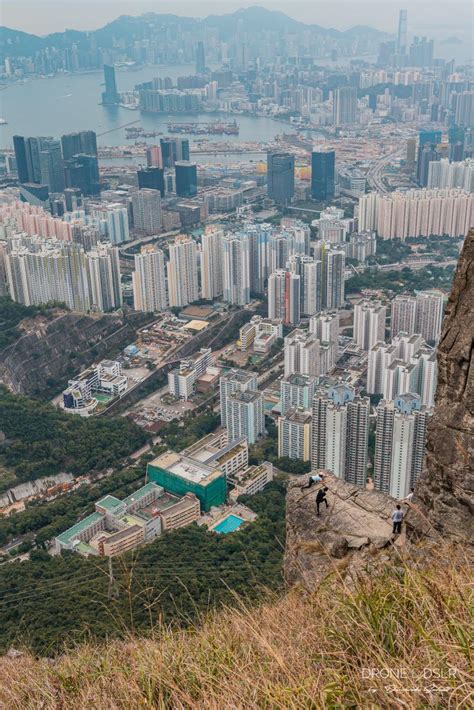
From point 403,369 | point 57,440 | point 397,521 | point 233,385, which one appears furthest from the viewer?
point 233,385

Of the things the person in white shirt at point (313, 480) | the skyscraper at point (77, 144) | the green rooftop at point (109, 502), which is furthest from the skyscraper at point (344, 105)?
the person in white shirt at point (313, 480)

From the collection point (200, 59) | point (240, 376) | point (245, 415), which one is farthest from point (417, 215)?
point (200, 59)

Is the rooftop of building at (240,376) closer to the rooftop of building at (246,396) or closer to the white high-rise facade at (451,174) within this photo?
the rooftop of building at (246,396)

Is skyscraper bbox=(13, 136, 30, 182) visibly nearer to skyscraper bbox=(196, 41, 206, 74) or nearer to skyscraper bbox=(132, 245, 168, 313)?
skyscraper bbox=(132, 245, 168, 313)

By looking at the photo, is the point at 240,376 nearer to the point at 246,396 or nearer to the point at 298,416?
the point at 246,396

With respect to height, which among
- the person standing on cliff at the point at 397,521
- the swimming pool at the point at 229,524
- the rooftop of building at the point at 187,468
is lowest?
the swimming pool at the point at 229,524

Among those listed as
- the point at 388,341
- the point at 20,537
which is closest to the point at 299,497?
the point at 20,537

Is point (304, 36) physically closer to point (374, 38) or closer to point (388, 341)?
point (374, 38)
